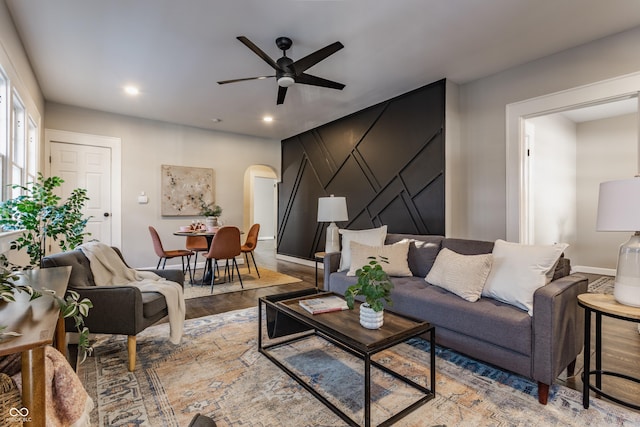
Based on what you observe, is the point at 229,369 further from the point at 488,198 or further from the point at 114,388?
the point at 488,198

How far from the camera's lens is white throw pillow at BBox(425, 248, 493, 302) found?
2.27m

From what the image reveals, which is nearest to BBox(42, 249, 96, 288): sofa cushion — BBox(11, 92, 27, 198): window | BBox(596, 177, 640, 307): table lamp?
BBox(11, 92, 27, 198): window

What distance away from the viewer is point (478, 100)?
4043 mm

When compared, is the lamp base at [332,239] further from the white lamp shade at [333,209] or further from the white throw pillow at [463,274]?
the white throw pillow at [463,274]

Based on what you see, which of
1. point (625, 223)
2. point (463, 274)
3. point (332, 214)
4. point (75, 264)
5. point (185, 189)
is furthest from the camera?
point (185, 189)

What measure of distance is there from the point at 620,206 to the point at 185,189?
5978 millimetres

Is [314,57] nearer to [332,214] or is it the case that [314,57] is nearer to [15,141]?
[332,214]

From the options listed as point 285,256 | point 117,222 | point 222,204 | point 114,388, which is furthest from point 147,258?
point 114,388

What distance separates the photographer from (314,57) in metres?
2.93

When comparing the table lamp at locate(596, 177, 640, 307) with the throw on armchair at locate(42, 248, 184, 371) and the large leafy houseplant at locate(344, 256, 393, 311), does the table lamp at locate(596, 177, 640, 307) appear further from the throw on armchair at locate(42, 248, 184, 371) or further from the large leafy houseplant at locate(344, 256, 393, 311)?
the throw on armchair at locate(42, 248, 184, 371)

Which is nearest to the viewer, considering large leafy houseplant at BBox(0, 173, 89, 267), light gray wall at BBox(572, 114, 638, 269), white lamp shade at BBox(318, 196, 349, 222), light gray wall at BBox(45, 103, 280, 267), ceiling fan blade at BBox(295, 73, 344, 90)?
large leafy houseplant at BBox(0, 173, 89, 267)

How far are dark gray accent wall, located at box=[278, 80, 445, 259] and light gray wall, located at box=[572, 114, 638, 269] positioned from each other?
343cm

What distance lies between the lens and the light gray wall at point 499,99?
3.02m

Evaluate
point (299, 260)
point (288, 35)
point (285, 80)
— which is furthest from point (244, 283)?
point (288, 35)
